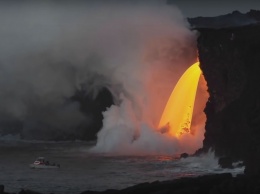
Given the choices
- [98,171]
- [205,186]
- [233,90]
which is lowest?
[205,186]

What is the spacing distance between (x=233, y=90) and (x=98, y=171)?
20557 mm

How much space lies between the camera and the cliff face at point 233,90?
72.1m

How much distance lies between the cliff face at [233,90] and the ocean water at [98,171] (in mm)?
3110

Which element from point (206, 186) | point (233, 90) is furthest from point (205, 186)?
point (233, 90)

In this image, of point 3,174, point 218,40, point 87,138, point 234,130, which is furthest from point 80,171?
point 87,138

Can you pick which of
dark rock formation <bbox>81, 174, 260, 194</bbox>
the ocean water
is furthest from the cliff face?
dark rock formation <bbox>81, 174, 260, 194</bbox>

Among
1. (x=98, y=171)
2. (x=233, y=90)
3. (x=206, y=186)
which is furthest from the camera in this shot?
(x=233, y=90)

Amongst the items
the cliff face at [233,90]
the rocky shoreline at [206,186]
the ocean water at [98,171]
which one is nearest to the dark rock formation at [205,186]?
the rocky shoreline at [206,186]

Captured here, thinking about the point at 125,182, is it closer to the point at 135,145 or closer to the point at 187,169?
the point at 187,169

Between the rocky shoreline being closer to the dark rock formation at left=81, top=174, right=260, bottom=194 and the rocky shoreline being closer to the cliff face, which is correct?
the dark rock formation at left=81, top=174, right=260, bottom=194

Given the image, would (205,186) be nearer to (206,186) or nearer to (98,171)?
(206,186)

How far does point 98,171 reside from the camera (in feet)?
263

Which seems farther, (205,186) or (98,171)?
(98,171)

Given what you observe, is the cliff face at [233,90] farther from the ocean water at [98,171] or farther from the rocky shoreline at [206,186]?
the rocky shoreline at [206,186]
